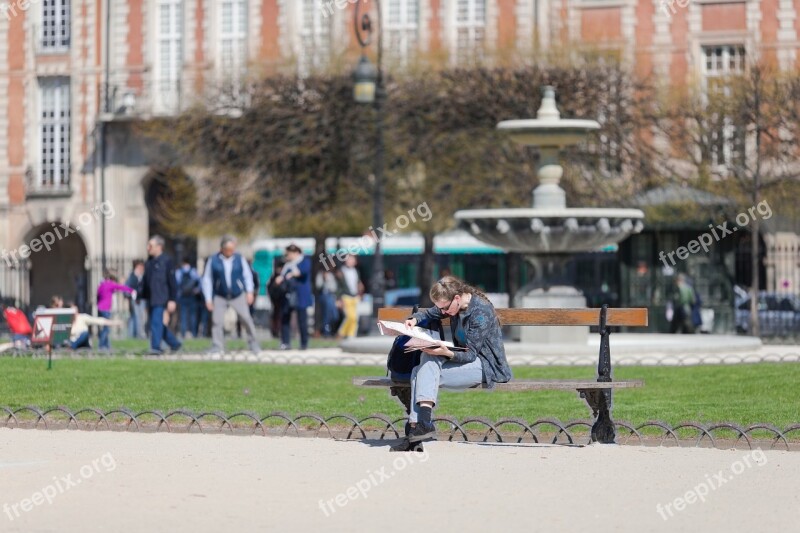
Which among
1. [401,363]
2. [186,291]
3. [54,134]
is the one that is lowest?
[401,363]

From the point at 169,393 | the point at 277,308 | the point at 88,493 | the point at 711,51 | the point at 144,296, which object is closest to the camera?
the point at 88,493

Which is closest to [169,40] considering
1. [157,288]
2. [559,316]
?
[157,288]

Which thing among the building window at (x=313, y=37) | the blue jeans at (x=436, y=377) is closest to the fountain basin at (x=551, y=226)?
the blue jeans at (x=436, y=377)

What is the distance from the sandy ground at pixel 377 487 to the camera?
9.37m

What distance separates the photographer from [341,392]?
57.3ft

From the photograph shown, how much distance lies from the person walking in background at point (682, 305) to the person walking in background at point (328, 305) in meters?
5.95

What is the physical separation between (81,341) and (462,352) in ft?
44.8

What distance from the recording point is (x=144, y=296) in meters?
24.8

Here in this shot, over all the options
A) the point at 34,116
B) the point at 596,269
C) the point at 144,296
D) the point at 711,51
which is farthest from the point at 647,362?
the point at 34,116

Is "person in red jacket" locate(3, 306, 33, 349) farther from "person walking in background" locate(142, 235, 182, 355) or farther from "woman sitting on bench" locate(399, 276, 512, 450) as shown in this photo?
"woman sitting on bench" locate(399, 276, 512, 450)

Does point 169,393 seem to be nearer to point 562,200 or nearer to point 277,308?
point 562,200

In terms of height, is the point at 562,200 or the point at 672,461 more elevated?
the point at 562,200

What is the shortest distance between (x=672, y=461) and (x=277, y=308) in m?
20.8

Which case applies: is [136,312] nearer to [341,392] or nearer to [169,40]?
[341,392]
